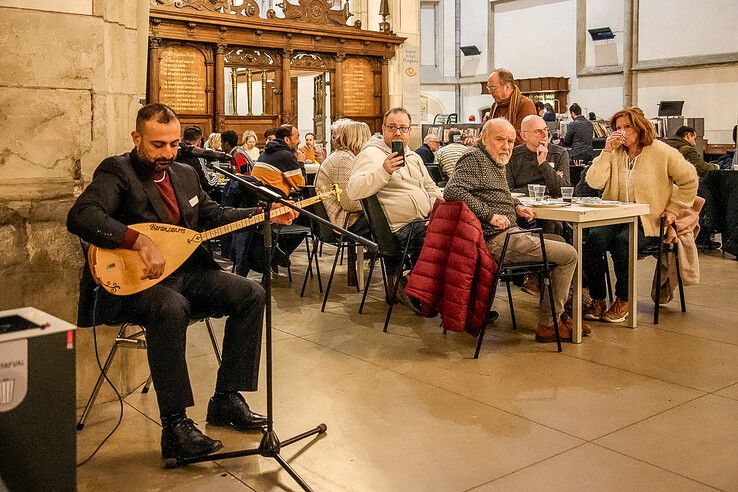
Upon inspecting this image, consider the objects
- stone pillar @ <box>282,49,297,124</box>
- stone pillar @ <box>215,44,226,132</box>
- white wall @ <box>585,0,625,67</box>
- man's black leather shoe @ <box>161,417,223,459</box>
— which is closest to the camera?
man's black leather shoe @ <box>161,417,223,459</box>

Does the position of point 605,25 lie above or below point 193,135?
above

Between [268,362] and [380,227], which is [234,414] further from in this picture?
[380,227]

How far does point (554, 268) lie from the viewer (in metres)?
4.46

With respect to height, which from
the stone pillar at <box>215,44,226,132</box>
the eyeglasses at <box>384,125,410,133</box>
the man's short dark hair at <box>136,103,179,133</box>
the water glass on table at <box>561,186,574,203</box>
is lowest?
the water glass on table at <box>561,186,574,203</box>

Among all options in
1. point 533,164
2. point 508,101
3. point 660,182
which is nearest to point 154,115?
point 533,164

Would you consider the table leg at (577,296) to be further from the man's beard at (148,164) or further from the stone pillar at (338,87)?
the stone pillar at (338,87)

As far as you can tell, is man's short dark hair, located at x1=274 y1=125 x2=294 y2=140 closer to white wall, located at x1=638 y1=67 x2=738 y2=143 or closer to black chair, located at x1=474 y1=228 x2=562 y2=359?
black chair, located at x1=474 y1=228 x2=562 y2=359

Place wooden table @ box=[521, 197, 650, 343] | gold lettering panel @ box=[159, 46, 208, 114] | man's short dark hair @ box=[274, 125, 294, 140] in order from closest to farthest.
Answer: wooden table @ box=[521, 197, 650, 343], man's short dark hair @ box=[274, 125, 294, 140], gold lettering panel @ box=[159, 46, 208, 114]

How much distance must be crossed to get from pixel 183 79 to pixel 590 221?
8159 mm

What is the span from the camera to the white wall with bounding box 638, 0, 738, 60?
600 inches

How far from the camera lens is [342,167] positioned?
18.8 ft

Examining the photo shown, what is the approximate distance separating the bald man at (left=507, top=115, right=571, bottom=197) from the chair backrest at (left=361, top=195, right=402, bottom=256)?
1.02 m

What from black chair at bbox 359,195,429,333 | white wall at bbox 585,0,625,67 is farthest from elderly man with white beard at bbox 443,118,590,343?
white wall at bbox 585,0,625,67

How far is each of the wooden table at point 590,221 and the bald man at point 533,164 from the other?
530 mm
